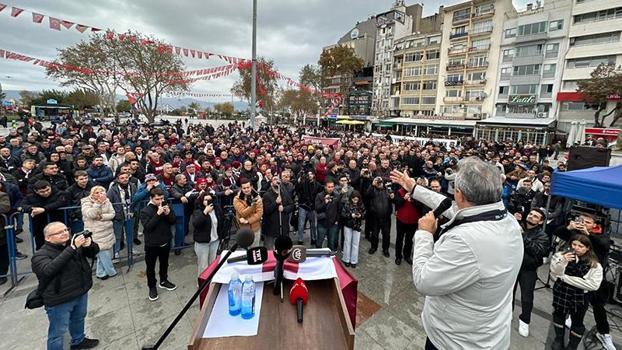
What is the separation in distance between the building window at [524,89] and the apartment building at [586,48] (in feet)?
9.16

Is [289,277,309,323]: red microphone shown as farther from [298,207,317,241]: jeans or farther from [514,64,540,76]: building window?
[514,64,540,76]: building window

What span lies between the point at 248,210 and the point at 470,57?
49290 millimetres

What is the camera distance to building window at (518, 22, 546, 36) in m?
35.8

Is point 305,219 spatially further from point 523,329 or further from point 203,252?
point 523,329

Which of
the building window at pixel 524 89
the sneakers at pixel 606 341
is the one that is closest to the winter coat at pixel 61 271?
the sneakers at pixel 606 341

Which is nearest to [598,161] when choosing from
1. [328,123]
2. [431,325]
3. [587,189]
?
[587,189]

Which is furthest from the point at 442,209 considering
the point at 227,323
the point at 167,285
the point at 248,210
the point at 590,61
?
the point at 590,61

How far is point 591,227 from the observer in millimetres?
4270

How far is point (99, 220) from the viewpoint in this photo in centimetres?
448

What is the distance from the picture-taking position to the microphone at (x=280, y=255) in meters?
2.04

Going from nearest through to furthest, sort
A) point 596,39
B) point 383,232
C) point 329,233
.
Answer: point 329,233 < point 383,232 < point 596,39

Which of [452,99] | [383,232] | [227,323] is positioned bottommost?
[383,232]

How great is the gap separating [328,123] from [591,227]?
2349 inches

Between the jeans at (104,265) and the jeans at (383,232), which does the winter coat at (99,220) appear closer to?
the jeans at (104,265)
